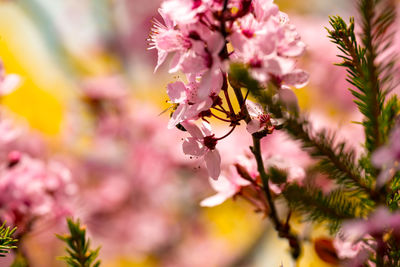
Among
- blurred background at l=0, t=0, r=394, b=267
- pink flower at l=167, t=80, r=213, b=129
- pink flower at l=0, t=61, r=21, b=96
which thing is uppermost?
blurred background at l=0, t=0, r=394, b=267

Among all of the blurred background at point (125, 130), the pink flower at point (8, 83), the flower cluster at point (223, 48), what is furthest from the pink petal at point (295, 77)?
the pink flower at point (8, 83)

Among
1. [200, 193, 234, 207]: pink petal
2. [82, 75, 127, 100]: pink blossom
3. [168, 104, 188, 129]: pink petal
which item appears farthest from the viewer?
[82, 75, 127, 100]: pink blossom

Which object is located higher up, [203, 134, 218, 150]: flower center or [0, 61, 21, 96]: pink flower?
[0, 61, 21, 96]: pink flower

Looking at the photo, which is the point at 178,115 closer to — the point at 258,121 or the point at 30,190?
the point at 258,121

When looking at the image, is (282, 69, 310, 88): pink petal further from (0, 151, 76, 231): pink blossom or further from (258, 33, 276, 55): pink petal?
(0, 151, 76, 231): pink blossom

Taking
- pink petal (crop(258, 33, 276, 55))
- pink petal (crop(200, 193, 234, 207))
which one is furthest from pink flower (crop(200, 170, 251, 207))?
pink petal (crop(258, 33, 276, 55))

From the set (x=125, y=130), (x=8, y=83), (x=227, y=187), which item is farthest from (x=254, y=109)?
(x=125, y=130)

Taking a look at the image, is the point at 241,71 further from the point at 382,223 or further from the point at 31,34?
the point at 31,34
